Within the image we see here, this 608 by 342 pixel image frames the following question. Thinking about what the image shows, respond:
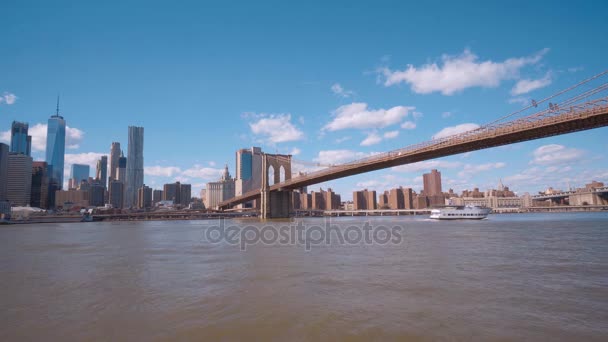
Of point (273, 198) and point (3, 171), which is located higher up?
point (3, 171)

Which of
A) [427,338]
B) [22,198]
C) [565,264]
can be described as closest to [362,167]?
[565,264]

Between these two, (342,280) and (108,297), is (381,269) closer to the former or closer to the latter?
(342,280)

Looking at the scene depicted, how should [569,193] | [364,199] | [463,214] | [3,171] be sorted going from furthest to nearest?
[364,199] < [569,193] < [3,171] < [463,214]

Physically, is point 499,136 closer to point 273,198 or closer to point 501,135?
point 501,135
